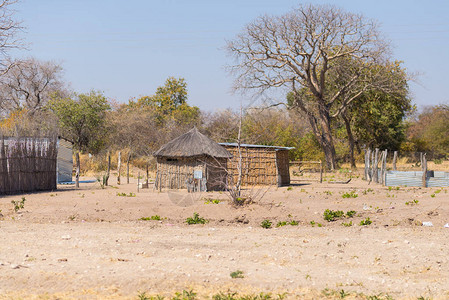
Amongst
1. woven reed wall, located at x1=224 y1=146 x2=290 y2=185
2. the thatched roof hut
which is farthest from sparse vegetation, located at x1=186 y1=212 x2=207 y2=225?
woven reed wall, located at x1=224 y1=146 x2=290 y2=185

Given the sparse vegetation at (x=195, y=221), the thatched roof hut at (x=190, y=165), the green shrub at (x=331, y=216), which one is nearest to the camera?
the sparse vegetation at (x=195, y=221)

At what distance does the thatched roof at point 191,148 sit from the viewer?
21.3 metres

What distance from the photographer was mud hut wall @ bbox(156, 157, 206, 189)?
2142cm

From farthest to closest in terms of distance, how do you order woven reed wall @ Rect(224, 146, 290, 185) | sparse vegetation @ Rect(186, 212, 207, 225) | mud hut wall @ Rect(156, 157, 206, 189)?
woven reed wall @ Rect(224, 146, 290, 185) < mud hut wall @ Rect(156, 157, 206, 189) < sparse vegetation @ Rect(186, 212, 207, 225)

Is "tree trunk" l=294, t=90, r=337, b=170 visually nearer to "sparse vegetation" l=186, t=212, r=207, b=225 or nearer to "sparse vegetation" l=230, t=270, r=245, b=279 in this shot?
"sparse vegetation" l=186, t=212, r=207, b=225

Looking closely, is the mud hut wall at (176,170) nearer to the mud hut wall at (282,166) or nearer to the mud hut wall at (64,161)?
the mud hut wall at (282,166)

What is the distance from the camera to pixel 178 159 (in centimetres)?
2175

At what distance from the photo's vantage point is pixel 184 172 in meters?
21.6

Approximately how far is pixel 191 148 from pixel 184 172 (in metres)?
0.96

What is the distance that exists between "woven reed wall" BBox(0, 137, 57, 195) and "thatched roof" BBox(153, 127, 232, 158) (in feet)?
13.3

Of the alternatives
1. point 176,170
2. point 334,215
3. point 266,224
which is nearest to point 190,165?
point 176,170

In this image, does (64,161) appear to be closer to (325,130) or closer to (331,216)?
(325,130)

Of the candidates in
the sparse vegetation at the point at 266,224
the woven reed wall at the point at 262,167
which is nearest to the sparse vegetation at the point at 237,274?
the sparse vegetation at the point at 266,224

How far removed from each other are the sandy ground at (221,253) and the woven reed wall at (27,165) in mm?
5079
